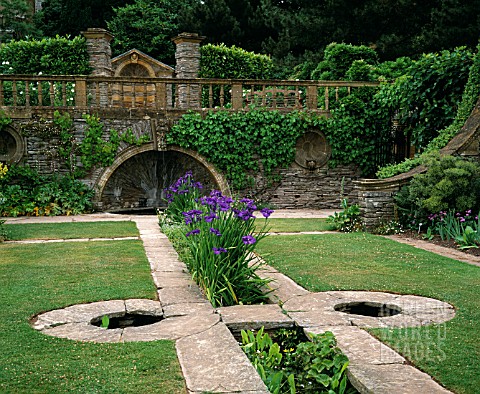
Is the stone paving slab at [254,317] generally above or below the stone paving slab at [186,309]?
above

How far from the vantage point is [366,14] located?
79.2 ft

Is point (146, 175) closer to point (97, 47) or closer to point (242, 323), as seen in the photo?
point (97, 47)

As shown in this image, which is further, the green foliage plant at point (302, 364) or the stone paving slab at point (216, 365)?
the green foliage plant at point (302, 364)

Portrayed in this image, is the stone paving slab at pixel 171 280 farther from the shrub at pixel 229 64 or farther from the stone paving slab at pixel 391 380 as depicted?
the shrub at pixel 229 64

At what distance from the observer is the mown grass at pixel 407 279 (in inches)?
144

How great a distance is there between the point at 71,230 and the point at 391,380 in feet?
25.8

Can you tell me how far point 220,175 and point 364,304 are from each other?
9.62 meters

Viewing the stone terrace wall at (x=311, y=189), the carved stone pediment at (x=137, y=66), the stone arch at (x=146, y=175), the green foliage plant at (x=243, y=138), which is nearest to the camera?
the stone arch at (x=146, y=175)

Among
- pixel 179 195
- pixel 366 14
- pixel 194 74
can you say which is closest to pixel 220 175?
pixel 179 195

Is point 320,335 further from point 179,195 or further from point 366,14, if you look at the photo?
point 366,14

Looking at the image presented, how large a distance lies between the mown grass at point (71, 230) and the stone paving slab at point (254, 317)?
4993 mm

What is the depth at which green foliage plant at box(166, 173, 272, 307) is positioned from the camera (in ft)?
17.2

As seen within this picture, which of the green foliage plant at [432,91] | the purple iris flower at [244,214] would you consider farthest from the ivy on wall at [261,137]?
the purple iris flower at [244,214]

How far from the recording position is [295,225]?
11.0 metres
